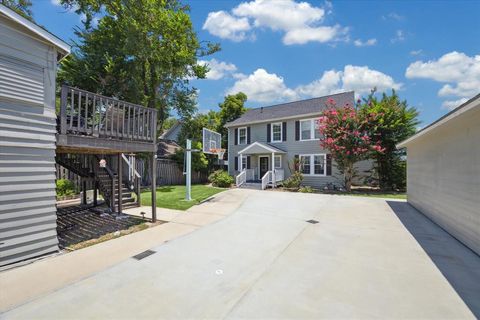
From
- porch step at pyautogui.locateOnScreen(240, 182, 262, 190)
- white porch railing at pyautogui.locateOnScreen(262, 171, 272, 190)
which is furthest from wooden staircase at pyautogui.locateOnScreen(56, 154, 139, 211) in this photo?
porch step at pyautogui.locateOnScreen(240, 182, 262, 190)

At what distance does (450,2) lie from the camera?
757 centimetres

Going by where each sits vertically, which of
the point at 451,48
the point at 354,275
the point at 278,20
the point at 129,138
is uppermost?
the point at 278,20

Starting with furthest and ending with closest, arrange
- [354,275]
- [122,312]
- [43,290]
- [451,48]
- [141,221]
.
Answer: [451,48]
[141,221]
[354,275]
[43,290]
[122,312]

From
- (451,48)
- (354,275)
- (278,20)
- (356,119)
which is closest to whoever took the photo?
(354,275)

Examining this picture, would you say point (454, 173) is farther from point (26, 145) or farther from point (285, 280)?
point (26, 145)

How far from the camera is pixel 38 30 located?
13.6 ft

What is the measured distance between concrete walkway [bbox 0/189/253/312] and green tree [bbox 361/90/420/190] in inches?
450

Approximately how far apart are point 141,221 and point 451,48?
14.1m

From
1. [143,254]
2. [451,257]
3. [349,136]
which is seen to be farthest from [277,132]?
[143,254]

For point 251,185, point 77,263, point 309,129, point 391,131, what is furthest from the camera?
point 309,129

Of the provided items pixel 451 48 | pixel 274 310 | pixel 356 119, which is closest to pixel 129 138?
pixel 274 310

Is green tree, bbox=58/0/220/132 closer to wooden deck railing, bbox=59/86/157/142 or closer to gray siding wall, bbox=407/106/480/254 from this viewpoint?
wooden deck railing, bbox=59/86/157/142

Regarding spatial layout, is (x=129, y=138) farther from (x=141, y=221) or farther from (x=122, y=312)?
(x=122, y=312)

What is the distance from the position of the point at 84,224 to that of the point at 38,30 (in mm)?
4750
